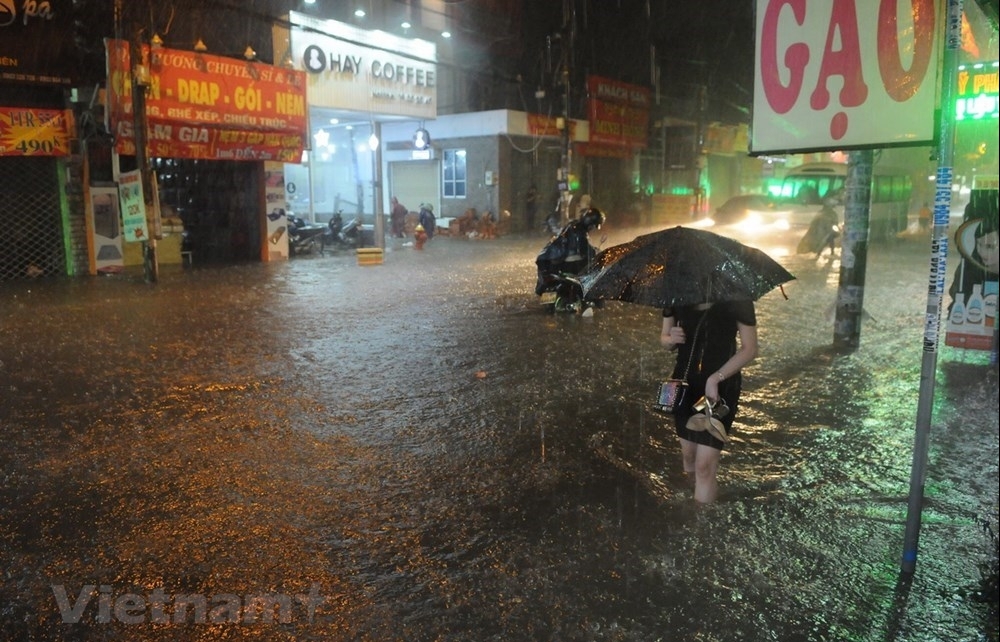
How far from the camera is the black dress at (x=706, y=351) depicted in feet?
14.4

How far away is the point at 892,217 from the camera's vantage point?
26.3 metres

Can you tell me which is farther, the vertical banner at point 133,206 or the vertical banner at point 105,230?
the vertical banner at point 105,230

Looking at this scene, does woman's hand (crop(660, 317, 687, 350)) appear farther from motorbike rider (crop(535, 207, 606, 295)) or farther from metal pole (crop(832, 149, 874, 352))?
motorbike rider (crop(535, 207, 606, 295))

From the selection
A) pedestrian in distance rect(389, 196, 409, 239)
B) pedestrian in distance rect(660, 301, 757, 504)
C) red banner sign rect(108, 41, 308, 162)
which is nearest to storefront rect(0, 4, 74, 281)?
red banner sign rect(108, 41, 308, 162)

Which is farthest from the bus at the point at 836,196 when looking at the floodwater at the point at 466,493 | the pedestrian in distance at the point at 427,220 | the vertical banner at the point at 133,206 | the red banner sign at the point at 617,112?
the vertical banner at the point at 133,206

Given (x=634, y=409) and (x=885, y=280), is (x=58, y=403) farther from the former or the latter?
(x=885, y=280)

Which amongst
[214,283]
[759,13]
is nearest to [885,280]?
[759,13]

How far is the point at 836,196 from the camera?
24203 mm

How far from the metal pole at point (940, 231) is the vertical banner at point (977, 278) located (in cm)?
557

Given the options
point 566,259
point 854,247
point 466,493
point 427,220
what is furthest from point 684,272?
point 427,220

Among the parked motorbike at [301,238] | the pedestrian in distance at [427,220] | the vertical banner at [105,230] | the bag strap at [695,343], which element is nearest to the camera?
the bag strap at [695,343]

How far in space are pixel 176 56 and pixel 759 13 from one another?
14563 millimetres

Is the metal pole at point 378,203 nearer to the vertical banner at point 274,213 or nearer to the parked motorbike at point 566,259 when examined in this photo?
the vertical banner at point 274,213

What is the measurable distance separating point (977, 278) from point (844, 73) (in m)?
5.16
